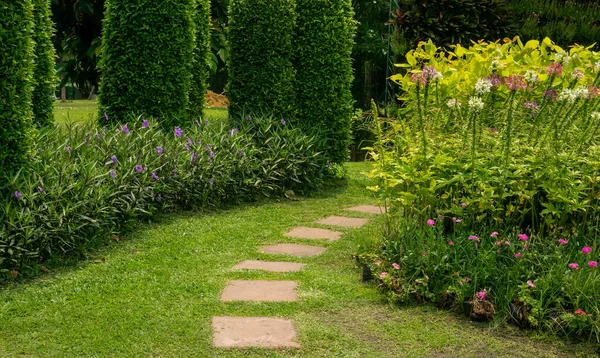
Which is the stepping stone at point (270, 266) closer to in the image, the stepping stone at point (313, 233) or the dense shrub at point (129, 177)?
the stepping stone at point (313, 233)

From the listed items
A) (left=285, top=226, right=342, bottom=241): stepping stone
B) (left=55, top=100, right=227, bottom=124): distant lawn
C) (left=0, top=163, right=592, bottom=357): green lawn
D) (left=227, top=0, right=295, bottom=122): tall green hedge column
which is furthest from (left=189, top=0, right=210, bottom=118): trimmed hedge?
(left=0, top=163, right=592, bottom=357): green lawn

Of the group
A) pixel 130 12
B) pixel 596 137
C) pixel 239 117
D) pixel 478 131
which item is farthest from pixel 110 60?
pixel 596 137

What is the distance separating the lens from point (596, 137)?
5141mm

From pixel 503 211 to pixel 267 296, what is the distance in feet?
5.95

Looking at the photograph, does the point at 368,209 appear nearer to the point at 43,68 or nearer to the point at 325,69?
the point at 325,69

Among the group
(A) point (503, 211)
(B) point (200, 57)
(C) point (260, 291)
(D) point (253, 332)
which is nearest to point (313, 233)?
(C) point (260, 291)

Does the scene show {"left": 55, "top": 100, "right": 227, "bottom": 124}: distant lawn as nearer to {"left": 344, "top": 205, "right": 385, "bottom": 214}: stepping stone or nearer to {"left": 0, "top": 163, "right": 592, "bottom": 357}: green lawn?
{"left": 344, "top": 205, "right": 385, "bottom": 214}: stepping stone

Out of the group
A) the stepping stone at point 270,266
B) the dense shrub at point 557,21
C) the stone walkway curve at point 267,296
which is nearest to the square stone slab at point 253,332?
the stone walkway curve at point 267,296

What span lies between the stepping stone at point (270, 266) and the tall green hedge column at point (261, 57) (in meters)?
3.37

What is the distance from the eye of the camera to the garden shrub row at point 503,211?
390 centimetres

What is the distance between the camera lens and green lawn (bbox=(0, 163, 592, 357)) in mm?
3518

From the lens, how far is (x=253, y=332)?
3.70 meters

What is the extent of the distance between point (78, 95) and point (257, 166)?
26.7m

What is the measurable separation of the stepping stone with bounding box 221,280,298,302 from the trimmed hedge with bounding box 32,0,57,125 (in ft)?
11.8
